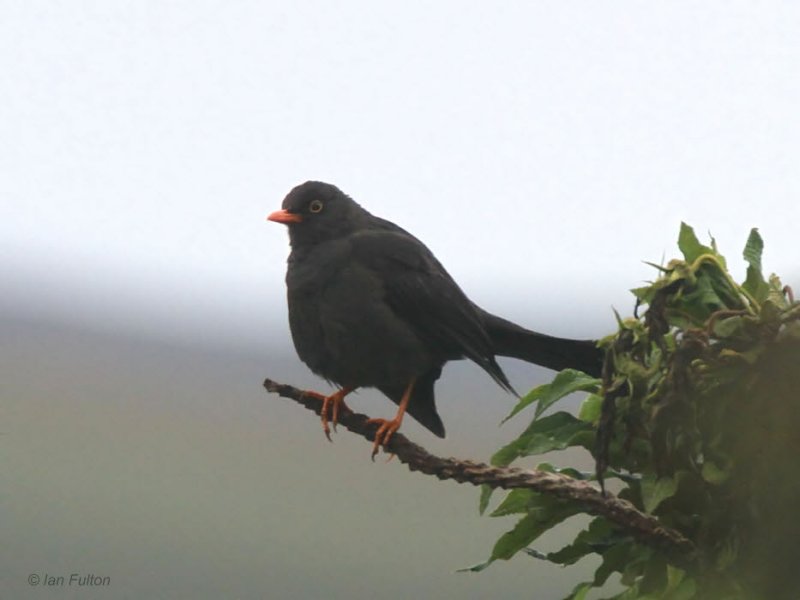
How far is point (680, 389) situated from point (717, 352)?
110 millimetres

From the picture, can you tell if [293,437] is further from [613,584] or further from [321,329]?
[613,584]

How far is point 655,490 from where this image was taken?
277 cm

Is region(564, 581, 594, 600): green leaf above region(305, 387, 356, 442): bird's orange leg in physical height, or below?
below

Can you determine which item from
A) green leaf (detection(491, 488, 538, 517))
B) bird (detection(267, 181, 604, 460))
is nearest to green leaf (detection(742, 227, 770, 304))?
green leaf (detection(491, 488, 538, 517))

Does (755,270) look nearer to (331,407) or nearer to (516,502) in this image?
(516,502)

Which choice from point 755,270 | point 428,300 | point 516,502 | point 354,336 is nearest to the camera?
point 755,270

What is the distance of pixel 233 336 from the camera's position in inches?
1081

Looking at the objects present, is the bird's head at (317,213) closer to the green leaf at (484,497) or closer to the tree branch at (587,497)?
the green leaf at (484,497)

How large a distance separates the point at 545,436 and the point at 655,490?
14.3 inches

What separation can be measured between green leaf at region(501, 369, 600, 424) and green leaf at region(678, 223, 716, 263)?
0.39 metres

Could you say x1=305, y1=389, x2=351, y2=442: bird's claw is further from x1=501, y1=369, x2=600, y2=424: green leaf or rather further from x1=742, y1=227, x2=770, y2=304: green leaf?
x1=742, y1=227, x2=770, y2=304: green leaf

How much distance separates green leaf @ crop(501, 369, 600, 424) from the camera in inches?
120

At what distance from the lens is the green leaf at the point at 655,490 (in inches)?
108

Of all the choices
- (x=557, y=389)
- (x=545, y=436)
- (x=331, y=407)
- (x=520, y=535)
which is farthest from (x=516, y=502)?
(x=331, y=407)
